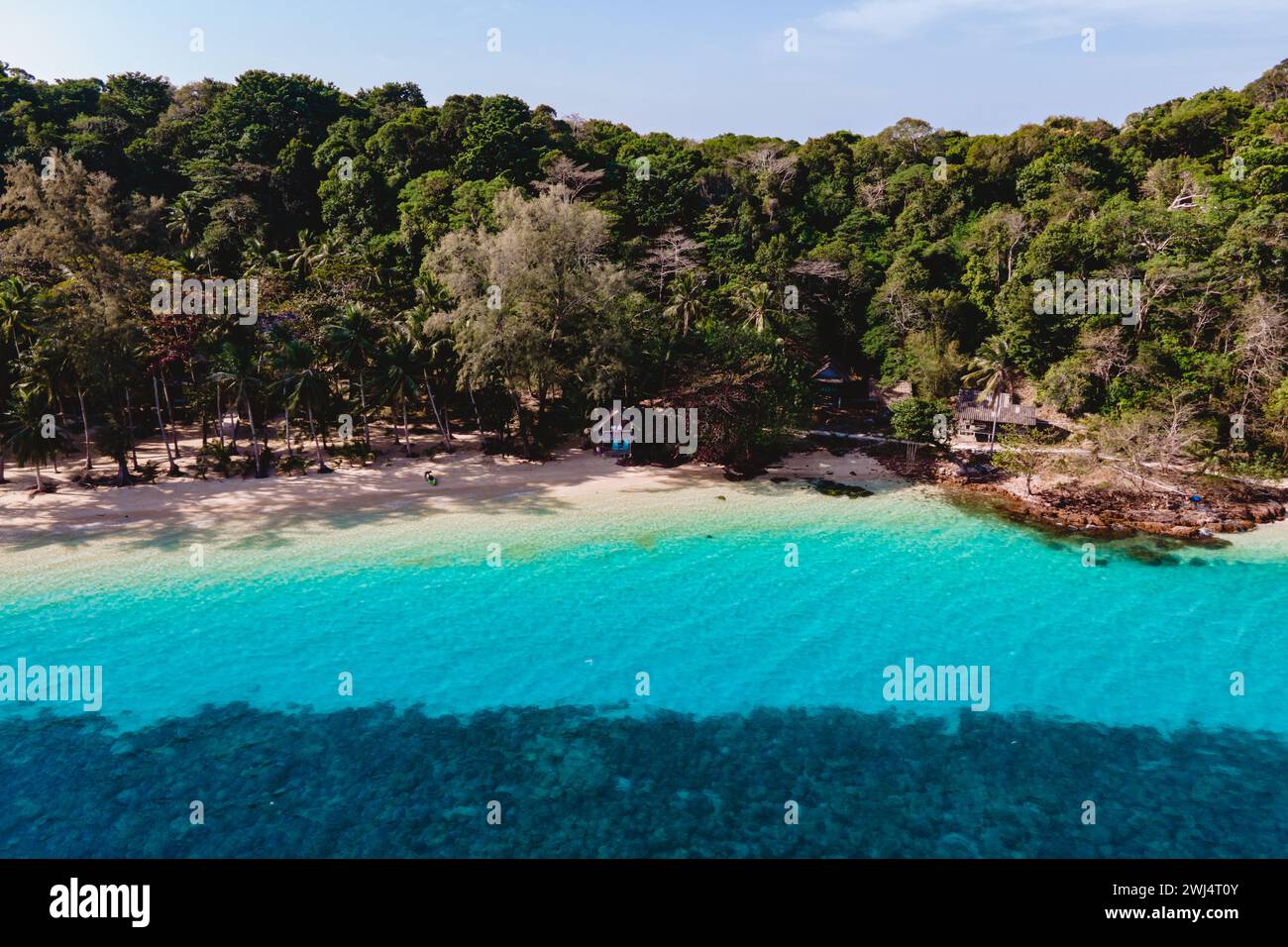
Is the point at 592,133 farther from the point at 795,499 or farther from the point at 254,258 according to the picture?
the point at 795,499

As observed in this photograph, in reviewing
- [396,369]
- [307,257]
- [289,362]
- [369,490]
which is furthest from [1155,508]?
[307,257]

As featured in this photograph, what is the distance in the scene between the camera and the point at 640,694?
2033 centimetres

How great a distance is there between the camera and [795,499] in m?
35.4

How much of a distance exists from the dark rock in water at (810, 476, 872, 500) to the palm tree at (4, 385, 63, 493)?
121 ft

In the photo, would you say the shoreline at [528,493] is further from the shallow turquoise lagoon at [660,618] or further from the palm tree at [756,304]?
the palm tree at [756,304]

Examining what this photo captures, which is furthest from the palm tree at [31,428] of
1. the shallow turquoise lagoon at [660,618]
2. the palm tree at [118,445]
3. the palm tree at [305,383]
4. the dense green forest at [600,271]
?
the palm tree at [305,383]

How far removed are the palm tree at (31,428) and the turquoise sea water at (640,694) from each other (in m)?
5.73

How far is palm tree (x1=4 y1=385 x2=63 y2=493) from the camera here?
3166 cm

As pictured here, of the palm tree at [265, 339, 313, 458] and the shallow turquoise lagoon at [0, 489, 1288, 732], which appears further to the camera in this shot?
the palm tree at [265, 339, 313, 458]

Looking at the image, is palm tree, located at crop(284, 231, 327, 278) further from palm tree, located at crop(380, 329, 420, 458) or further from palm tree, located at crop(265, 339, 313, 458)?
palm tree, located at crop(380, 329, 420, 458)

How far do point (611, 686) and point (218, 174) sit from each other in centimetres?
6378

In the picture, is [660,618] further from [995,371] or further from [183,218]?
[183,218]

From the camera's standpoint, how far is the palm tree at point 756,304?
44.3 meters

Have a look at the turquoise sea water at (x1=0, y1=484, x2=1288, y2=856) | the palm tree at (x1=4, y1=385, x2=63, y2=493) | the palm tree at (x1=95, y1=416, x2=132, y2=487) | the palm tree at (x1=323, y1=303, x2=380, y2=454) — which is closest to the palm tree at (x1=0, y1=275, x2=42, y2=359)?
the palm tree at (x1=4, y1=385, x2=63, y2=493)
